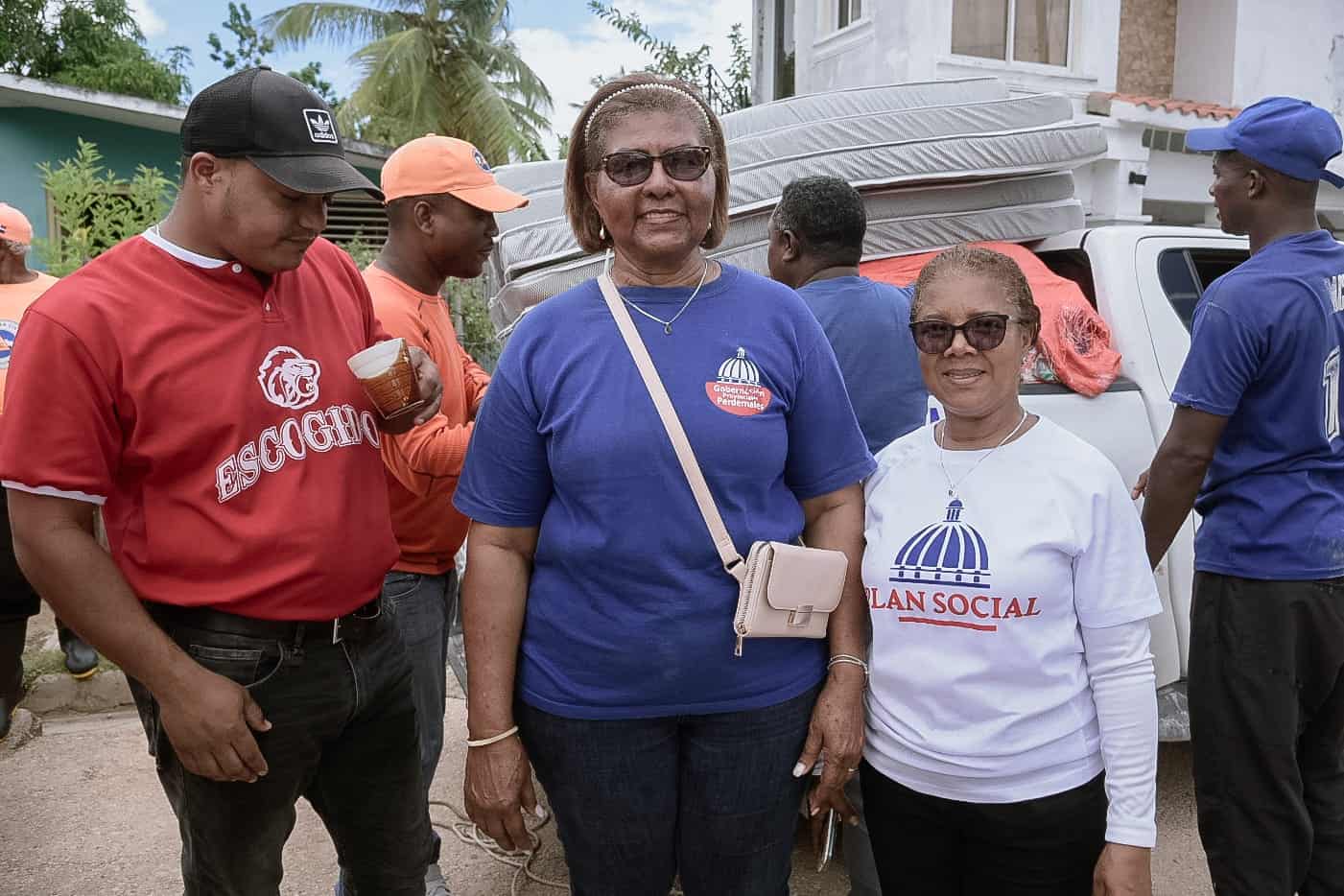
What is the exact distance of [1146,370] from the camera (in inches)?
140

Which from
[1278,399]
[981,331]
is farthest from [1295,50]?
[981,331]

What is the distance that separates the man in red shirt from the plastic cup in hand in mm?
72

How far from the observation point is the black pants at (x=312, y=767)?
1955 millimetres

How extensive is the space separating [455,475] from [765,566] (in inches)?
40.5

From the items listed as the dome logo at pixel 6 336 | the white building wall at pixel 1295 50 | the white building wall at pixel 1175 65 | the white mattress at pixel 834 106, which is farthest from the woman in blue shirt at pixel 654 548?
the white building wall at pixel 1295 50

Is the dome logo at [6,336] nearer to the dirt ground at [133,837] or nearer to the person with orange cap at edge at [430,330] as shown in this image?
the dirt ground at [133,837]

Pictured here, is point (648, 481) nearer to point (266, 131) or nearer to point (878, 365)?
point (266, 131)

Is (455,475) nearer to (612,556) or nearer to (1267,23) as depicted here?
(612,556)

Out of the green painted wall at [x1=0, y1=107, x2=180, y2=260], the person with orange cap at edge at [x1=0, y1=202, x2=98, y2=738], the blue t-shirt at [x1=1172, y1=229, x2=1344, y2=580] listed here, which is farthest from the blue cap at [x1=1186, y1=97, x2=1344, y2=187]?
the green painted wall at [x1=0, y1=107, x2=180, y2=260]

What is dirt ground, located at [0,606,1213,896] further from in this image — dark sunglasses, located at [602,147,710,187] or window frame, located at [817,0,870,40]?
window frame, located at [817,0,870,40]

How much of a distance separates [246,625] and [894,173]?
107 inches

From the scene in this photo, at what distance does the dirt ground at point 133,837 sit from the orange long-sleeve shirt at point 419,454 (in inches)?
51.7

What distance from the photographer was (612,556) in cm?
182

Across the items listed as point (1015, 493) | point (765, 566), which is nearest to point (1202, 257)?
point (1015, 493)
